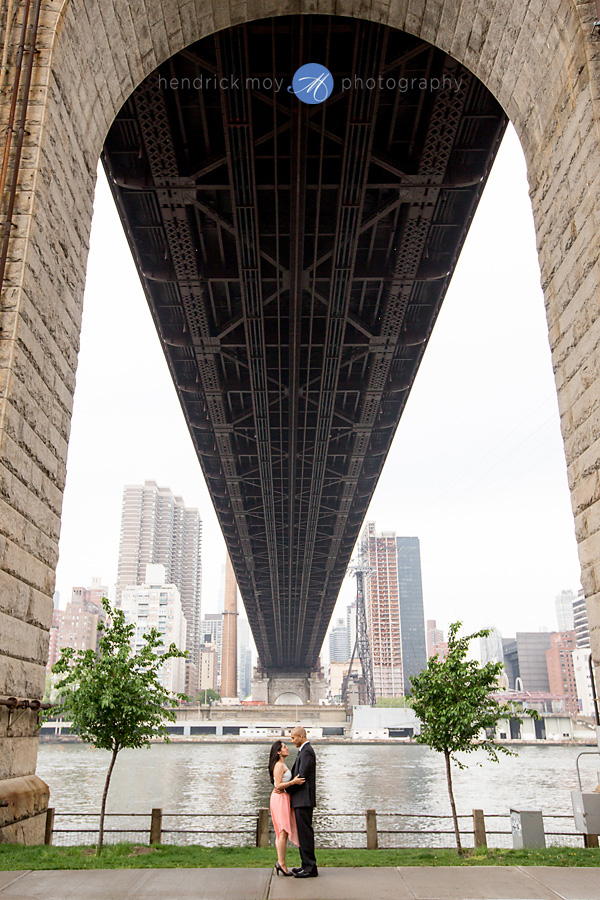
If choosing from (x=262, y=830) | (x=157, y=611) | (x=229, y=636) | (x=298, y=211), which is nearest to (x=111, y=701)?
(x=262, y=830)

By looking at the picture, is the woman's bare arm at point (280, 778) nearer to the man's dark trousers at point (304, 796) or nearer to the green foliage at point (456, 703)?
the man's dark trousers at point (304, 796)

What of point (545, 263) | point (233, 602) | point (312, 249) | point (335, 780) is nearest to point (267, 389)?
point (312, 249)

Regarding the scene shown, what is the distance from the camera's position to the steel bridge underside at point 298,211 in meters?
12.5

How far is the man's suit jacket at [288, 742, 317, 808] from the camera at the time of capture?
21.7ft

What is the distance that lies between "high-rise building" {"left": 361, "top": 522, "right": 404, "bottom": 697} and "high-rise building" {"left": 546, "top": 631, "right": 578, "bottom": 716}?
4022 cm

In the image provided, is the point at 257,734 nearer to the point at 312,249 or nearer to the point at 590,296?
the point at 312,249

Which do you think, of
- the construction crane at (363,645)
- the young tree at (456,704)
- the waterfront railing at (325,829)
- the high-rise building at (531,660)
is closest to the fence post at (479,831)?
the waterfront railing at (325,829)

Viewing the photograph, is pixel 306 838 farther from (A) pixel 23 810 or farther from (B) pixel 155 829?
(B) pixel 155 829

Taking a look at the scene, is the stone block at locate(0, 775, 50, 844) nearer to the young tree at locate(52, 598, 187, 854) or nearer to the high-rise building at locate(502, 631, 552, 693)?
the young tree at locate(52, 598, 187, 854)

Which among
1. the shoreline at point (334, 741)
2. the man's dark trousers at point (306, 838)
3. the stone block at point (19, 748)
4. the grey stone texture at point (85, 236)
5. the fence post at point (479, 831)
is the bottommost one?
the shoreline at point (334, 741)

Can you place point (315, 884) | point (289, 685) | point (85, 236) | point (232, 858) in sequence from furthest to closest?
point (289, 685)
point (232, 858)
point (85, 236)
point (315, 884)

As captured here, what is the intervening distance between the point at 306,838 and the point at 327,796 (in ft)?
89.1

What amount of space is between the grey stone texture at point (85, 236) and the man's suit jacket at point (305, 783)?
8.75 feet

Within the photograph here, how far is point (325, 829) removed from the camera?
48.2 feet
